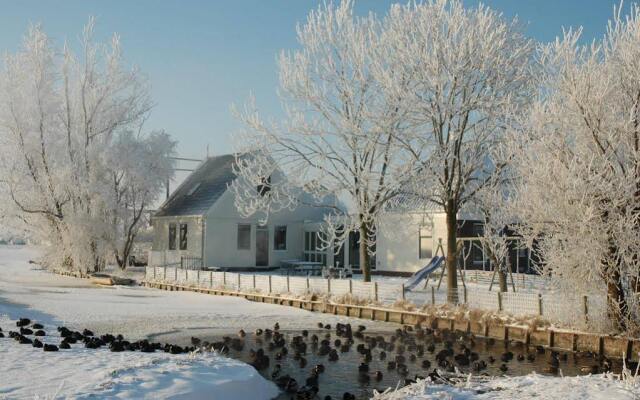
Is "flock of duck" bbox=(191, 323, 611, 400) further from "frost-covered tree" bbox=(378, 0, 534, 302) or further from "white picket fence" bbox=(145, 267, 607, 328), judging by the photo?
"frost-covered tree" bbox=(378, 0, 534, 302)

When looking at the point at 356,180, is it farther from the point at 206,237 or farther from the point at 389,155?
the point at 206,237

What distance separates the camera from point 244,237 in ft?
110

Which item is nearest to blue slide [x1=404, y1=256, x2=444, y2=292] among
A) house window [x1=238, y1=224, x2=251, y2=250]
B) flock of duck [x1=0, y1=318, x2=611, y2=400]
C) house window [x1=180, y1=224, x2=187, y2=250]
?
flock of duck [x1=0, y1=318, x2=611, y2=400]

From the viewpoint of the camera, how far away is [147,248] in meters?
42.0

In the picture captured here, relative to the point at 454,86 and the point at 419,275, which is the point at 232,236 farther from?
the point at 454,86

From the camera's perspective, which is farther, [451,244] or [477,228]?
[477,228]

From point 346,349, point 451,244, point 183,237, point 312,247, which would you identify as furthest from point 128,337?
point 312,247

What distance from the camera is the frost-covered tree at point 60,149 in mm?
33312

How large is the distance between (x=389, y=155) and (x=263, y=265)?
1447 centimetres

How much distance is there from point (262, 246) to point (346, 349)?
802 inches

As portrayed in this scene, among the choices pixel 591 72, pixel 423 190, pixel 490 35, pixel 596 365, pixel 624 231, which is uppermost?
pixel 490 35

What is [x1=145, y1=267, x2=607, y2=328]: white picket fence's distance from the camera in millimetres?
14609

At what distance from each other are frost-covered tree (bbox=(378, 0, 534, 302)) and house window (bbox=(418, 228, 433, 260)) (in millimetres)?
8640

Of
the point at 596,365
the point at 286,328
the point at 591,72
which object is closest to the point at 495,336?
the point at 596,365
